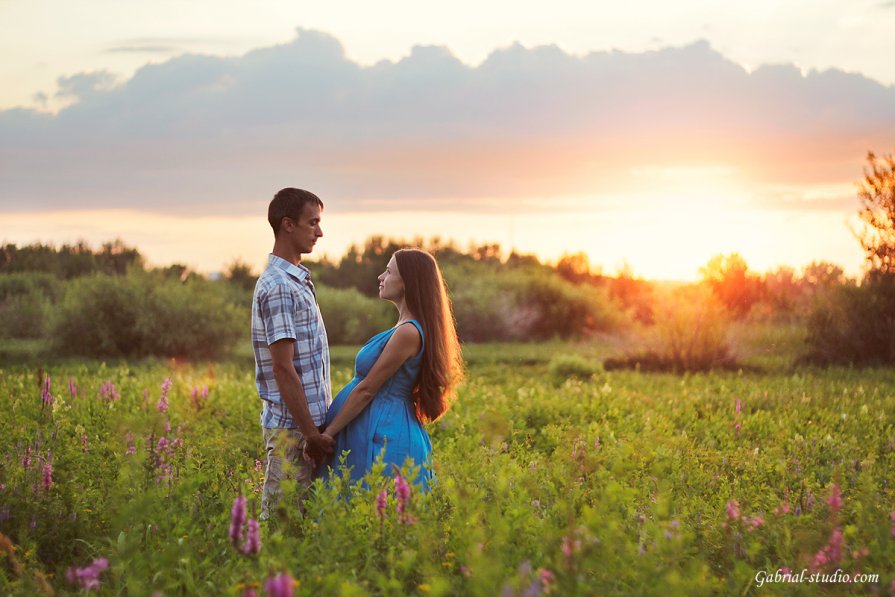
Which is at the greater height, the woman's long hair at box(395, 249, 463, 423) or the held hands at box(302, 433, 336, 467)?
A: the woman's long hair at box(395, 249, 463, 423)

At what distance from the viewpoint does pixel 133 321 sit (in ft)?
72.2

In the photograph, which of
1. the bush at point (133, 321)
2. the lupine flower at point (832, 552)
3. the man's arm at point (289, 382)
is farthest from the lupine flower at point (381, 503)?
the bush at point (133, 321)

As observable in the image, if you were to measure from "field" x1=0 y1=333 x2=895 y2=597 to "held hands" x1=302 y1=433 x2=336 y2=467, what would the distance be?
37 cm

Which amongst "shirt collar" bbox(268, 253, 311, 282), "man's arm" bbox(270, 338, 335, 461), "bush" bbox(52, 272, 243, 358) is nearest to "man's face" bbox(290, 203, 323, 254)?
"shirt collar" bbox(268, 253, 311, 282)

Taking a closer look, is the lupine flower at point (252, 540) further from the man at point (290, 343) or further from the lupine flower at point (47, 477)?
the lupine flower at point (47, 477)

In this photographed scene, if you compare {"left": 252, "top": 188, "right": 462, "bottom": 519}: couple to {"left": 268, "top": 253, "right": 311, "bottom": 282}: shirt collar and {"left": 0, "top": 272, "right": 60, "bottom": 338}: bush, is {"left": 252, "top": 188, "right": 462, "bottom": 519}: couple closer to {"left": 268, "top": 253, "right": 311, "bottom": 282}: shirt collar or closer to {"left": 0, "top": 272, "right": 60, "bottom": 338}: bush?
{"left": 268, "top": 253, "right": 311, "bottom": 282}: shirt collar

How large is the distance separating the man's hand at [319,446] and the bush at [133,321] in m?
17.7

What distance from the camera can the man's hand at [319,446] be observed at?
16.2 feet

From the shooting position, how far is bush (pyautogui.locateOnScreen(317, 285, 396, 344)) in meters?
27.3

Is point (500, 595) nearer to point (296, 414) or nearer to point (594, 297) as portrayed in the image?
point (296, 414)

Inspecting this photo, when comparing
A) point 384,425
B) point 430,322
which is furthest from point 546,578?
point 430,322

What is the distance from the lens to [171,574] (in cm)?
404

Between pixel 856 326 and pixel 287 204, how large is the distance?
649 inches

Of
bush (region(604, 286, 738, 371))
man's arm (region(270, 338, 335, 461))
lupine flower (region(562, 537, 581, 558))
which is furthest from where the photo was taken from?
bush (region(604, 286, 738, 371))
